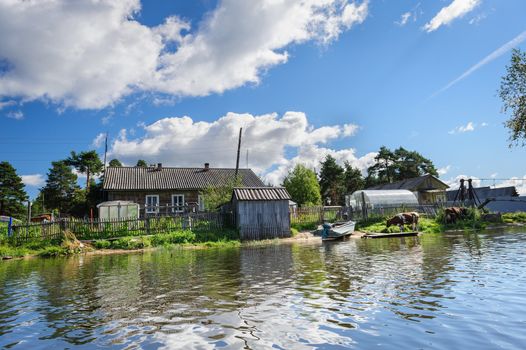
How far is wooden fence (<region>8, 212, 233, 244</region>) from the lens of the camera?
22484mm

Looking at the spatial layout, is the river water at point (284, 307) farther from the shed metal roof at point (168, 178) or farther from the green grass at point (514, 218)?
the shed metal roof at point (168, 178)

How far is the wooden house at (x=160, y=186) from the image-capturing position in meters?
36.7

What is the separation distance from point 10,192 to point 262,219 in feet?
159

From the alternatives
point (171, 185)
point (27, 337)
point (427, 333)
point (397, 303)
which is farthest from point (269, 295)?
point (171, 185)

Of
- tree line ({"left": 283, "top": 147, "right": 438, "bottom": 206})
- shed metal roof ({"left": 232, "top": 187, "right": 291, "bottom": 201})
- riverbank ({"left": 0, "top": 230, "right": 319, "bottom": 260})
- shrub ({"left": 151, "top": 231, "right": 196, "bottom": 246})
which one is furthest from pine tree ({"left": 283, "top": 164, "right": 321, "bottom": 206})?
shrub ({"left": 151, "top": 231, "right": 196, "bottom": 246})

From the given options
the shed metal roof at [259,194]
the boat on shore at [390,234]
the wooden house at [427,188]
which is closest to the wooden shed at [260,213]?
the shed metal roof at [259,194]

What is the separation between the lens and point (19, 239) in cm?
2209

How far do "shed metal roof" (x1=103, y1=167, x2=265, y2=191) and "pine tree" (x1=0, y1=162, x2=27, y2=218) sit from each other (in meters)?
25.7

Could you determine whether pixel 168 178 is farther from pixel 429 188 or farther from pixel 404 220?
pixel 429 188

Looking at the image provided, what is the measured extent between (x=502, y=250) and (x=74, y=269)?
16.8 metres

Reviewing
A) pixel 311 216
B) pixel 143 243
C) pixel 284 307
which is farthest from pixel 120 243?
pixel 284 307

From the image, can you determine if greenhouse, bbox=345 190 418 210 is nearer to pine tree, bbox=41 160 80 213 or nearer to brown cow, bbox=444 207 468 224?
brown cow, bbox=444 207 468 224

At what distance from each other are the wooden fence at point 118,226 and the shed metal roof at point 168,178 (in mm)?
9685

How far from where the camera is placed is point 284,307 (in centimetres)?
692
